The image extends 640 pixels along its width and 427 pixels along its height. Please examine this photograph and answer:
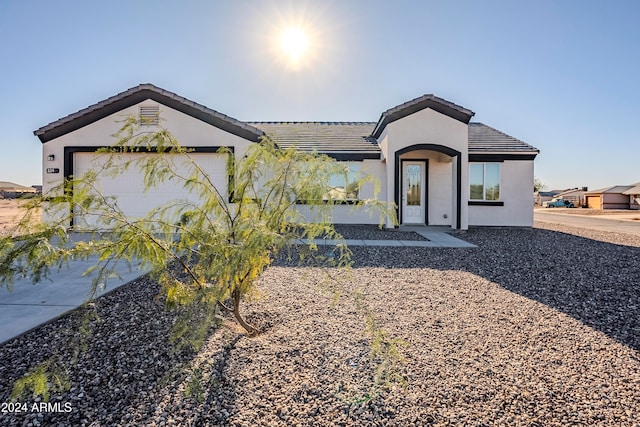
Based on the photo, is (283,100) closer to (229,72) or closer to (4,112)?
(229,72)

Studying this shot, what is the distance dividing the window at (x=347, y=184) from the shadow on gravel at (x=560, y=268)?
3392 mm

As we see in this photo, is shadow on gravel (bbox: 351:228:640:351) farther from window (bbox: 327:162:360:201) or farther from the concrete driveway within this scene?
the concrete driveway

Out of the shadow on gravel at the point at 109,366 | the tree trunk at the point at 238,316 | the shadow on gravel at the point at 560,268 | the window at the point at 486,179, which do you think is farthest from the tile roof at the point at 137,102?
the window at the point at 486,179

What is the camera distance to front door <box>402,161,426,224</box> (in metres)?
14.5

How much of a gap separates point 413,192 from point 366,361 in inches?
493

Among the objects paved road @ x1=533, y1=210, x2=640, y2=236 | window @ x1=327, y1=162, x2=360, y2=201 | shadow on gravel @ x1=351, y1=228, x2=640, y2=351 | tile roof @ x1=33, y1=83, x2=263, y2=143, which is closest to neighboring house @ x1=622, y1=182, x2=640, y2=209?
paved road @ x1=533, y1=210, x2=640, y2=236

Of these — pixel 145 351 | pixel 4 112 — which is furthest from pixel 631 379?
pixel 4 112

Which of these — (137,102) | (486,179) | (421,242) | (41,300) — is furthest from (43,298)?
(486,179)

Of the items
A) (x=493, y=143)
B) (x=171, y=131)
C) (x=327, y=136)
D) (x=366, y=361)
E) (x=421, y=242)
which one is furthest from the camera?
(x=327, y=136)

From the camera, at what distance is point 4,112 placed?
505 inches

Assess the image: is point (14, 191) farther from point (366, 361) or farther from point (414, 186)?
point (414, 186)

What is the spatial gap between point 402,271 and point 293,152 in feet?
14.2

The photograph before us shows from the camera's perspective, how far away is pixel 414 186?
14.6 m

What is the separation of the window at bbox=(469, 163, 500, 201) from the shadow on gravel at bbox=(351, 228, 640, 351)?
11.1 ft
